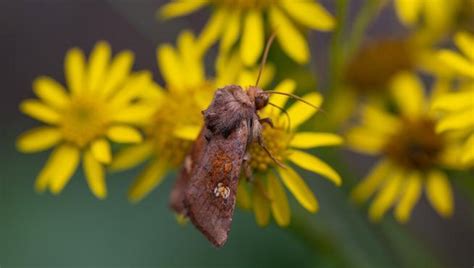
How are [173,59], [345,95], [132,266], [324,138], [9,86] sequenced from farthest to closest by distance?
1. [9,86]
2. [132,266]
3. [345,95]
4. [173,59]
5. [324,138]

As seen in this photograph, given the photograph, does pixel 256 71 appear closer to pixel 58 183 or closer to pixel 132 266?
pixel 58 183

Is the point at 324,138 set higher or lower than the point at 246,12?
lower

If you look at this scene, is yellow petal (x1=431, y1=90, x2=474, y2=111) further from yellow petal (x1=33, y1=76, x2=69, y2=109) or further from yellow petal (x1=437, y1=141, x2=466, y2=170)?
yellow petal (x1=33, y1=76, x2=69, y2=109)

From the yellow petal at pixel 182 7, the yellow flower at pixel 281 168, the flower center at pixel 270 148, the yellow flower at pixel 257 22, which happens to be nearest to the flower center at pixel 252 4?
the yellow flower at pixel 257 22

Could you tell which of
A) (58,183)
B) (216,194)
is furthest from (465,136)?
(58,183)

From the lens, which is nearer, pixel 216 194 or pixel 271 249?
pixel 216 194

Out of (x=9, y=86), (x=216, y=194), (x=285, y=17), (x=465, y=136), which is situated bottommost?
(x=465, y=136)

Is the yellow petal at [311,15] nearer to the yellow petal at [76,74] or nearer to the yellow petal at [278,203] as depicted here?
the yellow petal at [278,203]

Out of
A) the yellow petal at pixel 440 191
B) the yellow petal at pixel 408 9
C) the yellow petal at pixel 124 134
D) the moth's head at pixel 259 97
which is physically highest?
the yellow petal at pixel 124 134
